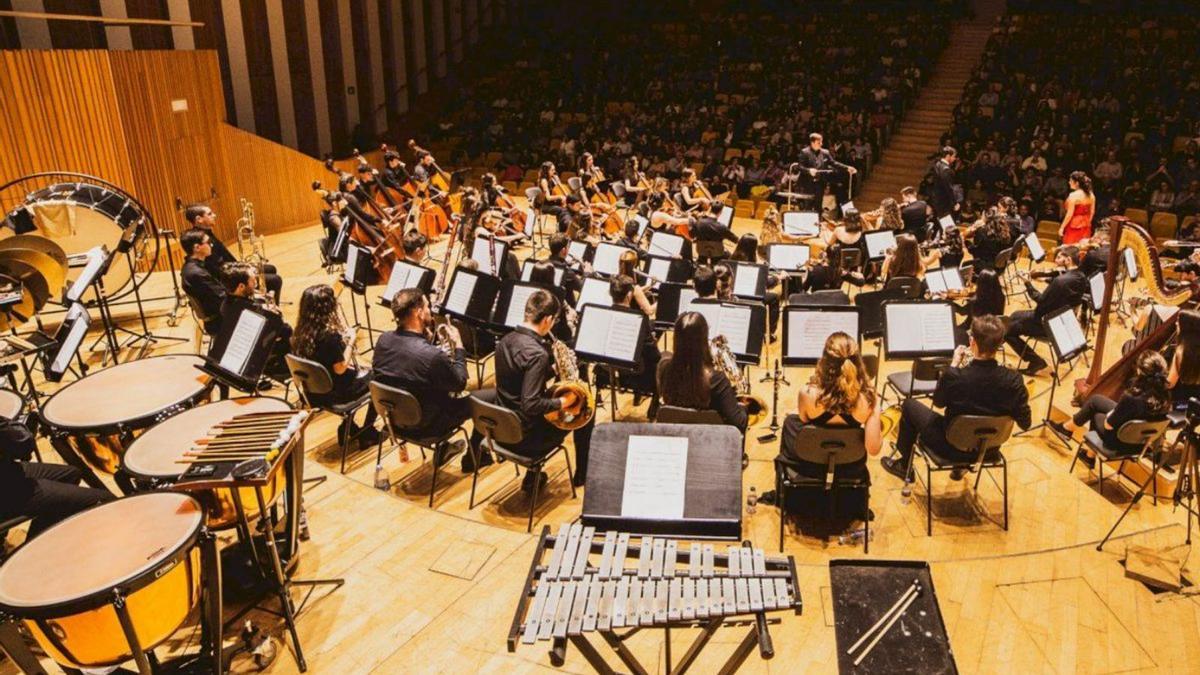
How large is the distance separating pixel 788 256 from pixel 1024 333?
2372mm

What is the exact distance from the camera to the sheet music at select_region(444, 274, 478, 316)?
21.3ft

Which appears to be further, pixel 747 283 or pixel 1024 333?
pixel 747 283

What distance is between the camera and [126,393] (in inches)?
178

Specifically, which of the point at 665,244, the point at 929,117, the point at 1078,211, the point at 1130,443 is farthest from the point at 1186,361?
the point at 929,117

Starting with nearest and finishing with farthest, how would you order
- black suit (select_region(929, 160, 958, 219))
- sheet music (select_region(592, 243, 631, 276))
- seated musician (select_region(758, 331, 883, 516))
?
seated musician (select_region(758, 331, 883, 516)) < sheet music (select_region(592, 243, 631, 276)) < black suit (select_region(929, 160, 958, 219))

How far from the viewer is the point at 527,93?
19281 mm

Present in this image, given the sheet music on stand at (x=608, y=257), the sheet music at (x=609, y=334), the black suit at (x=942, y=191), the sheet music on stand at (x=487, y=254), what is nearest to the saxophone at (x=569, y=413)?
the sheet music at (x=609, y=334)

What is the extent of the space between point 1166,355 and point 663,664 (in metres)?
4.56

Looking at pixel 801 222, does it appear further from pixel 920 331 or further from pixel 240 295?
pixel 240 295

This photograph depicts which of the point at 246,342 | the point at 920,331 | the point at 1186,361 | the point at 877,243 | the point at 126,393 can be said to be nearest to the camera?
the point at 126,393

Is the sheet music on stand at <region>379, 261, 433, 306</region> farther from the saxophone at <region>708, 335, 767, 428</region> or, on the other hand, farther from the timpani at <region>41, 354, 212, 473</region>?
the saxophone at <region>708, 335, 767, 428</region>

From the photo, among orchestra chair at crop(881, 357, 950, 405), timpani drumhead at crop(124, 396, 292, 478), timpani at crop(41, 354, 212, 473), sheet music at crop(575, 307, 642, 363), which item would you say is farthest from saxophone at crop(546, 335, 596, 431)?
orchestra chair at crop(881, 357, 950, 405)

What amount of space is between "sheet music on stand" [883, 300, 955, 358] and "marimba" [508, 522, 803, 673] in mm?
3221

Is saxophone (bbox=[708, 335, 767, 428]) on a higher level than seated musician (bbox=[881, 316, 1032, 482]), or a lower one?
lower
